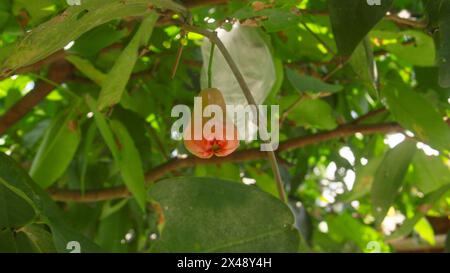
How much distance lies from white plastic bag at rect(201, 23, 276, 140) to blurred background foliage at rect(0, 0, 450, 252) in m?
0.05

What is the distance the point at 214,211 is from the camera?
472mm

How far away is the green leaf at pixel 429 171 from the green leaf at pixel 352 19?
58 centimetres

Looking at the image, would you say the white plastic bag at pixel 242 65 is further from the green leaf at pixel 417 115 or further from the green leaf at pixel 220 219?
the green leaf at pixel 220 219

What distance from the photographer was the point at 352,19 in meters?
0.55

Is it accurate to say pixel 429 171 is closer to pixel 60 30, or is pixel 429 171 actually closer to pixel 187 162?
pixel 187 162

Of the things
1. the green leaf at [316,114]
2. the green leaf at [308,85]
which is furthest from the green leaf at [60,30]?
the green leaf at [316,114]

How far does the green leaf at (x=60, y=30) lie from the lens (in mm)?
540

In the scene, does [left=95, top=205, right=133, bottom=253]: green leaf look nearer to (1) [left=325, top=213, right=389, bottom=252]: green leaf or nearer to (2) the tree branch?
(2) the tree branch

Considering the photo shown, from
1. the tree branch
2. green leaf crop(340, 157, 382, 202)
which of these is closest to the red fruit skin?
the tree branch

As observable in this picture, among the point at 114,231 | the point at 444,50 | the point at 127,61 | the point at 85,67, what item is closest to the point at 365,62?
the point at 444,50

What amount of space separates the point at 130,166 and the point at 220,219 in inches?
14.1

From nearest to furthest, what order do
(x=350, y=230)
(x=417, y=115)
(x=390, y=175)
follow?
1. (x=417, y=115)
2. (x=390, y=175)
3. (x=350, y=230)

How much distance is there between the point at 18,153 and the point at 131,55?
68cm

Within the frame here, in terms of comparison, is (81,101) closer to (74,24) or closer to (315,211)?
(74,24)
